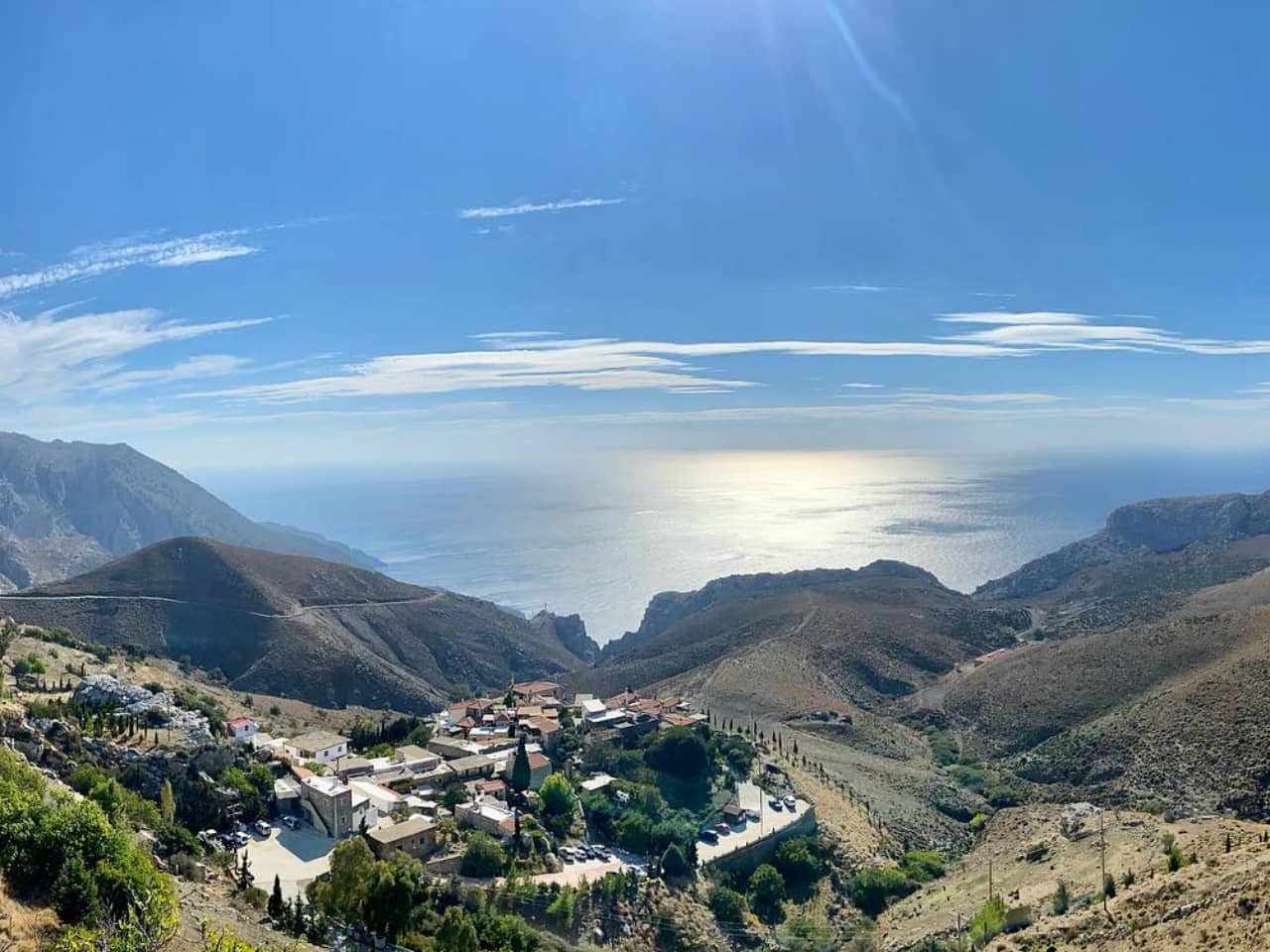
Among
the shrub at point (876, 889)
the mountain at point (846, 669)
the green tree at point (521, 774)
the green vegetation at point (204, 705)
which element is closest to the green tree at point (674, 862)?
the shrub at point (876, 889)

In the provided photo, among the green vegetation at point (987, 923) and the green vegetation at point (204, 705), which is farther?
the green vegetation at point (204, 705)

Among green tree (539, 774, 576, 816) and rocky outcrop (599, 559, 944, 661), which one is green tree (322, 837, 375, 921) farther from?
rocky outcrop (599, 559, 944, 661)

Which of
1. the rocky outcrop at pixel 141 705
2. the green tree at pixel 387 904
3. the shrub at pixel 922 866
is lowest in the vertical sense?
the shrub at pixel 922 866

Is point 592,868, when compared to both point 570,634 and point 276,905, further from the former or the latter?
point 570,634

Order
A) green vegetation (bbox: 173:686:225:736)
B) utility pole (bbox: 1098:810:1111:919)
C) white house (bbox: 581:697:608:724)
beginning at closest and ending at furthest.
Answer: utility pole (bbox: 1098:810:1111:919) → green vegetation (bbox: 173:686:225:736) → white house (bbox: 581:697:608:724)

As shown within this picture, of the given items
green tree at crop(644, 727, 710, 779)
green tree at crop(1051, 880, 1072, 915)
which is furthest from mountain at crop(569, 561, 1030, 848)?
green tree at crop(1051, 880, 1072, 915)

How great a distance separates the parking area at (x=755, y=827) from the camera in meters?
28.3

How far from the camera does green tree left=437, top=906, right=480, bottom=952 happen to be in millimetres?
18688

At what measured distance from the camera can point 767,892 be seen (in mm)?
26688

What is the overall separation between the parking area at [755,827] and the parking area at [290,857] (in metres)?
12.4

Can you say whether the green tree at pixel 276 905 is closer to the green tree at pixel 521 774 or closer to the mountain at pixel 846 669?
the green tree at pixel 521 774

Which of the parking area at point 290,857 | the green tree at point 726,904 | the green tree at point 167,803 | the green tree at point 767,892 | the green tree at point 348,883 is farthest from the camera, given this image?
the green tree at point 767,892

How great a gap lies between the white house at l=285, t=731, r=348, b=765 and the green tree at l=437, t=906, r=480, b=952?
1510 cm

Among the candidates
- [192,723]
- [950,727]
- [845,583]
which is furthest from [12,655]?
[845,583]
